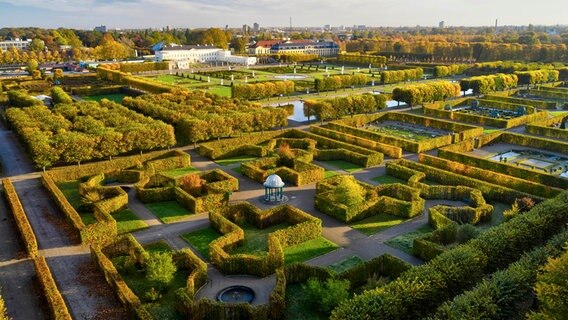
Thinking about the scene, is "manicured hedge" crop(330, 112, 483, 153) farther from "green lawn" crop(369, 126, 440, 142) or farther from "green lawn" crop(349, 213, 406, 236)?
"green lawn" crop(349, 213, 406, 236)

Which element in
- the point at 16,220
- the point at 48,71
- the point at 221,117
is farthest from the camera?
the point at 48,71

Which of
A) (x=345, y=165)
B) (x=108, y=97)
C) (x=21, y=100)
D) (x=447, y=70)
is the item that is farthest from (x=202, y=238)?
(x=447, y=70)

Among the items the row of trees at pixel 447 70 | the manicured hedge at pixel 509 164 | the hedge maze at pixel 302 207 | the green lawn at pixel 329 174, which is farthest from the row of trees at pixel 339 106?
the row of trees at pixel 447 70

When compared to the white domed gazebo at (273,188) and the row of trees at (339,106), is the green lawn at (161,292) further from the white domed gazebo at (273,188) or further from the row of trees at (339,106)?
the row of trees at (339,106)

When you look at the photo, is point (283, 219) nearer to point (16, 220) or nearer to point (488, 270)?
point (488, 270)

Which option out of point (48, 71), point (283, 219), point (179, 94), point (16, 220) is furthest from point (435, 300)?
point (48, 71)

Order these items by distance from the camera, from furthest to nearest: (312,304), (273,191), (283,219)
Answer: (273,191), (283,219), (312,304)

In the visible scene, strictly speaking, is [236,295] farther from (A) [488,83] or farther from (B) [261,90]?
(A) [488,83]

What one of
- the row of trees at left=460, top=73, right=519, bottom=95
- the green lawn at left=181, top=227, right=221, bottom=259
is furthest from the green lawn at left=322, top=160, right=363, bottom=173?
the row of trees at left=460, top=73, right=519, bottom=95
